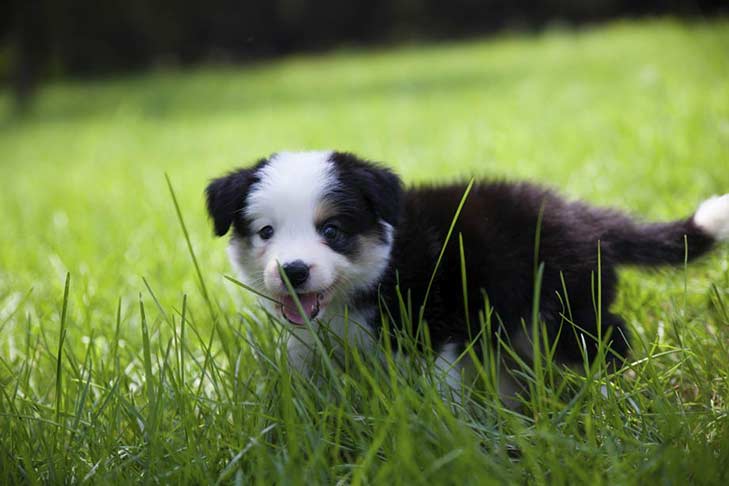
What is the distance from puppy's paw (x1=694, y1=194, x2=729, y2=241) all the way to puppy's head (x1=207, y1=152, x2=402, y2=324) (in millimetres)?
1016

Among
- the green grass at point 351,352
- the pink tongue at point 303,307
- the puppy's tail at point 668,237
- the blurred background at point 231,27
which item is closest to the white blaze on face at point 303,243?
the pink tongue at point 303,307

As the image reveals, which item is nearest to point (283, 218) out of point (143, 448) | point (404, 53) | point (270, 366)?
point (270, 366)

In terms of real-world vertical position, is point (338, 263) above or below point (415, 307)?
above

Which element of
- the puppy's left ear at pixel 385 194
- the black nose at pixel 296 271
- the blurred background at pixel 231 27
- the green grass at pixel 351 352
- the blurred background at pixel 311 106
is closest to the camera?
the green grass at pixel 351 352

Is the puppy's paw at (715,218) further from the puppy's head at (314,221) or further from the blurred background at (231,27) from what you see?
the blurred background at (231,27)

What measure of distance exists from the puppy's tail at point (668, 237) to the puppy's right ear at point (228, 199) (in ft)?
4.09

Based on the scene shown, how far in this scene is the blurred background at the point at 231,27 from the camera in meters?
23.7

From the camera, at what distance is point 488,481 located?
1.39m

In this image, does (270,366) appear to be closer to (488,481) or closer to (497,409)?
(497,409)

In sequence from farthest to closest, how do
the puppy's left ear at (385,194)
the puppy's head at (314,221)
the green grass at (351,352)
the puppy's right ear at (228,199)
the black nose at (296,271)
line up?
1. the puppy's right ear at (228,199)
2. the puppy's left ear at (385,194)
3. the puppy's head at (314,221)
4. the black nose at (296,271)
5. the green grass at (351,352)

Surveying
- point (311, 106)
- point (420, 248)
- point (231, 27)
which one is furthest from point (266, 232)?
point (231, 27)

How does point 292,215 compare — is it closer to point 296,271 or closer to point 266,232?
point 266,232

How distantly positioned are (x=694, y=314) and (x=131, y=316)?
2350 mm

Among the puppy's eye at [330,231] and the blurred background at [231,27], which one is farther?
the blurred background at [231,27]
